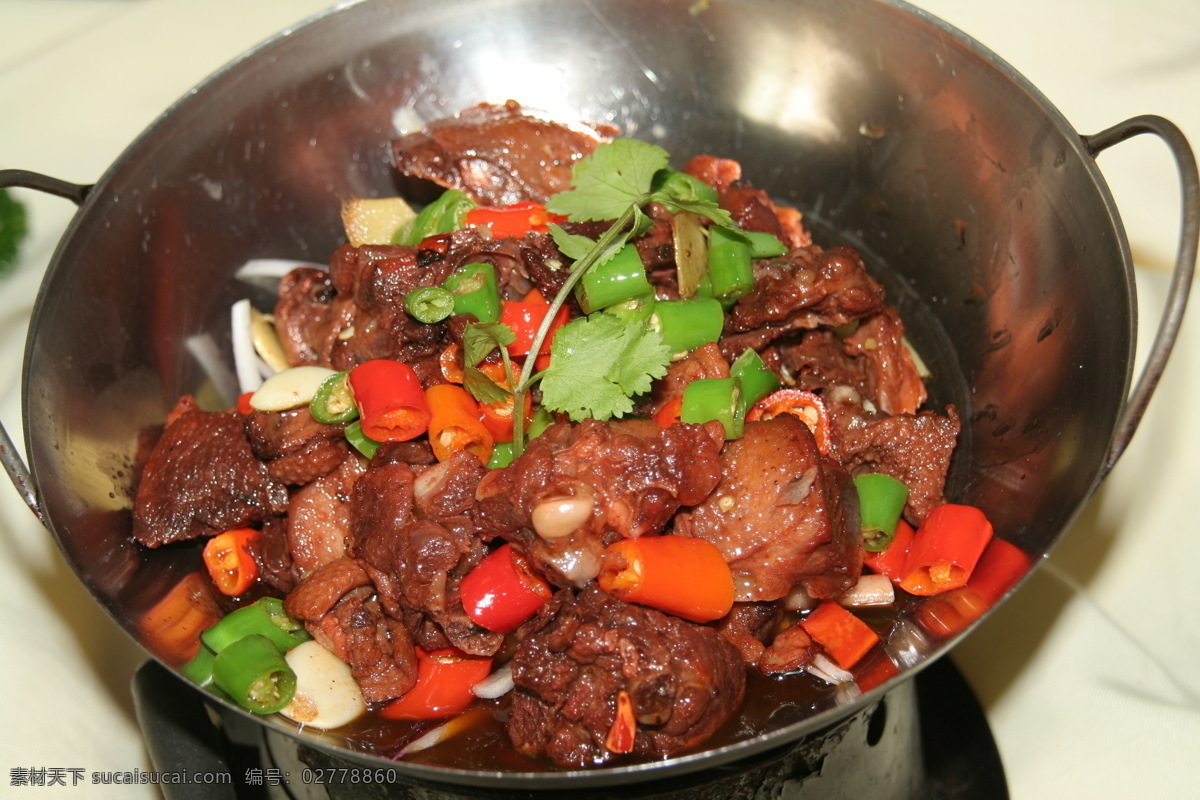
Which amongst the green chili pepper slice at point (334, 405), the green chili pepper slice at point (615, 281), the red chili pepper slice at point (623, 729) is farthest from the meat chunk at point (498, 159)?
the red chili pepper slice at point (623, 729)

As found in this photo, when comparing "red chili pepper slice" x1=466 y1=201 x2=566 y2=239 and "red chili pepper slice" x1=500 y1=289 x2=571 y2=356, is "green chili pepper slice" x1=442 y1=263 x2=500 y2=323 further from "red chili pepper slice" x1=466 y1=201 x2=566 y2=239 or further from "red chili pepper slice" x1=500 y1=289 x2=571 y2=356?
"red chili pepper slice" x1=466 y1=201 x2=566 y2=239

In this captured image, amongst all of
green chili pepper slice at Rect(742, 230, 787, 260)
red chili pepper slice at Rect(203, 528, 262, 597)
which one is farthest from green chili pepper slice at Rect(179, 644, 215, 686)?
→ green chili pepper slice at Rect(742, 230, 787, 260)

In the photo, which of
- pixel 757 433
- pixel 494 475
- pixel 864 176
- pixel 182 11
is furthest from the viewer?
pixel 182 11

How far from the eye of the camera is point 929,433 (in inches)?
87.0

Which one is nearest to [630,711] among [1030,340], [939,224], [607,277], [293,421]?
[607,277]

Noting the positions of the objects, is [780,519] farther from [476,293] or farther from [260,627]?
[260,627]

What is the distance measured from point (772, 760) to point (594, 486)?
0.72 metres

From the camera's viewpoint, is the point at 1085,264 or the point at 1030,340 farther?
the point at 1030,340

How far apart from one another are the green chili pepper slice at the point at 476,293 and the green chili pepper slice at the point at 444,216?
377 millimetres

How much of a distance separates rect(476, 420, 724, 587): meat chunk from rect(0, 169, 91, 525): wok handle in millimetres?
988

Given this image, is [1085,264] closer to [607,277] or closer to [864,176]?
[864,176]

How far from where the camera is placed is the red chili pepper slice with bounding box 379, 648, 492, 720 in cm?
201

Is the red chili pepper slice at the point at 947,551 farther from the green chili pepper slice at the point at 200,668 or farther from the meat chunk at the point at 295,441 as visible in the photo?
the green chili pepper slice at the point at 200,668

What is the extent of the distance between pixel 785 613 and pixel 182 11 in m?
3.89
